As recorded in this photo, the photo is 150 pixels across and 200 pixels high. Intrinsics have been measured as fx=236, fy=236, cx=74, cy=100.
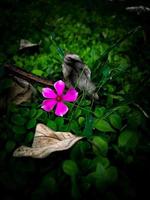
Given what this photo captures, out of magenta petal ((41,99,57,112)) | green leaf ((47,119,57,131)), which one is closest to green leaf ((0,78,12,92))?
magenta petal ((41,99,57,112))

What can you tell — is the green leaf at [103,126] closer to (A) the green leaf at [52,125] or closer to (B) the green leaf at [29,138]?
(A) the green leaf at [52,125]

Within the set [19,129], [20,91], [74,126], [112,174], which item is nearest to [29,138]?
[19,129]

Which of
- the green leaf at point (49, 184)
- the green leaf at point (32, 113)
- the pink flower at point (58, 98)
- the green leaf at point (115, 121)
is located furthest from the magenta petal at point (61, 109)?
the green leaf at point (49, 184)

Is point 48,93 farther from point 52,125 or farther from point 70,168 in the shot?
point 70,168

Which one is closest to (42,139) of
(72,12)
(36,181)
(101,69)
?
(36,181)

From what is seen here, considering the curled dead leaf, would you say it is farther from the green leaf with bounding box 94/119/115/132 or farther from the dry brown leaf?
the green leaf with bounding box 94/119/115/132

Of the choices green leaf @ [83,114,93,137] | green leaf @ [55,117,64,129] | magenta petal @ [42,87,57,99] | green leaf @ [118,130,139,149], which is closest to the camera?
green leaf @ [118,130,139,149]
